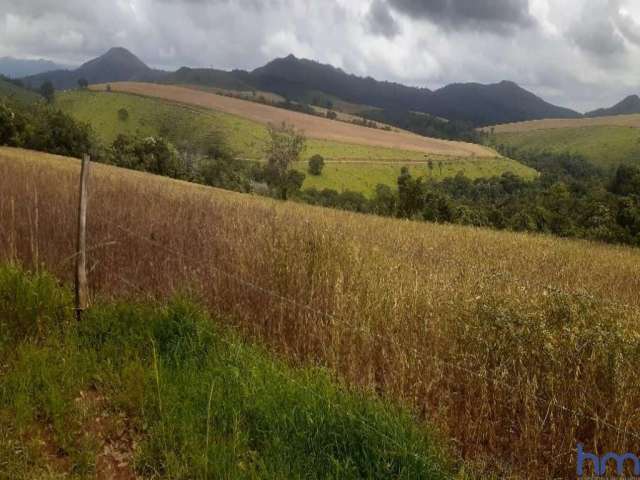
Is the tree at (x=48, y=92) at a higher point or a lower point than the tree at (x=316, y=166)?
higher

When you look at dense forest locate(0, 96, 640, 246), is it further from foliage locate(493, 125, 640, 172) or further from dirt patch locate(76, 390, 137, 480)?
foliage locate(493, 125, 640, 172)

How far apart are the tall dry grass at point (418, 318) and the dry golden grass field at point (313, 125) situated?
121 m

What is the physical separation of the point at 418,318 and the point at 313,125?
137 metres

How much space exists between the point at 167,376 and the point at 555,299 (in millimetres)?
3299

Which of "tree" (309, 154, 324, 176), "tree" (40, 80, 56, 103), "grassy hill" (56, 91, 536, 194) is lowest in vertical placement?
"tree" (309, 154, 324, 176)

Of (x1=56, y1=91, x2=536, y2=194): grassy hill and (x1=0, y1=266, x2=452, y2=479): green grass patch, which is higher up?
(x1=56, y1=91, x2=536, y2=194): grassy hill

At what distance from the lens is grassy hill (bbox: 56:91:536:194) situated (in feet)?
358

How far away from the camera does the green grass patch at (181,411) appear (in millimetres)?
2852

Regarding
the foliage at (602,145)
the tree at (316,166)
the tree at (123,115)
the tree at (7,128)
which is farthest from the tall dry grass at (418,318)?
the foliage at (602,145)

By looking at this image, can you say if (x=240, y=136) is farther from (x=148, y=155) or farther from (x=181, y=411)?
(x=181, y=411)

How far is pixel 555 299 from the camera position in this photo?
3.81 meters

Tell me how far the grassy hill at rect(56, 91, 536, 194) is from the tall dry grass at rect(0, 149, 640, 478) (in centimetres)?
9544

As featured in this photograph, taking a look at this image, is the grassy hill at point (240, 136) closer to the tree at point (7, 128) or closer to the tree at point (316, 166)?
the tree at point (316, 166)

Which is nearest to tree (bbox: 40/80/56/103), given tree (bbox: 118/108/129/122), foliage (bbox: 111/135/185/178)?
tree (bbox: 118/108/129/122)
